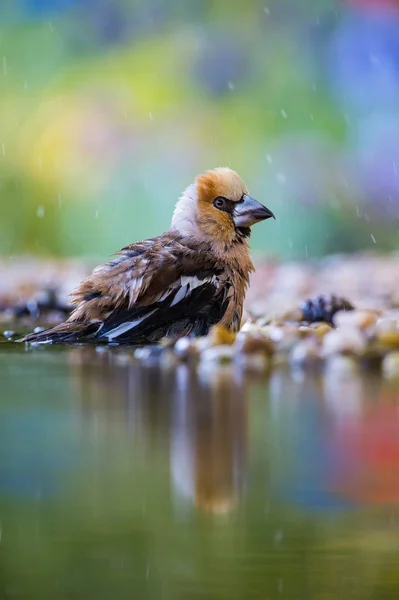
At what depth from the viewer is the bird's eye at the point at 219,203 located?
4070 mm

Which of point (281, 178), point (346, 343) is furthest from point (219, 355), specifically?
point (281, 178)

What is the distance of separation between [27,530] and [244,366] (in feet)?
5.25

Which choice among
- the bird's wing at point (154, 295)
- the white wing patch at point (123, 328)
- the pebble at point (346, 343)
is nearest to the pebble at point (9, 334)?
the bird's wing at point (154, 295)

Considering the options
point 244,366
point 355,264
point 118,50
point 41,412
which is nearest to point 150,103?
point 118,50

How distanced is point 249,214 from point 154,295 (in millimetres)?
573

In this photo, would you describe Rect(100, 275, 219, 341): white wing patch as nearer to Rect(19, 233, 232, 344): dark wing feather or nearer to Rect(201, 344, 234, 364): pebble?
Rect(19, 233, 232, 344): dark wing feather

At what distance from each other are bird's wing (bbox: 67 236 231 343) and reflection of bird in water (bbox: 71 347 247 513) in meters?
0.41

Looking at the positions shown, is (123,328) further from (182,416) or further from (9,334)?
(182,416)

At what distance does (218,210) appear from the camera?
13.3 feet

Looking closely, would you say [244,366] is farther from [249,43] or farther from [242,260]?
[249,43]

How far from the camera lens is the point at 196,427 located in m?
2.27

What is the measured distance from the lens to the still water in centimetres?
147

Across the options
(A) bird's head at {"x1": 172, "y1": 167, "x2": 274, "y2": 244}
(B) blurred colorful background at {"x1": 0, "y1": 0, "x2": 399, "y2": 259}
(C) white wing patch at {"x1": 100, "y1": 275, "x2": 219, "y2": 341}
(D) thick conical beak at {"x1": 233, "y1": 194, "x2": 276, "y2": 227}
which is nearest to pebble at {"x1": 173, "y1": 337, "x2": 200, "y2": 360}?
(C) white wing patch at {"x1": 100, "y1": 275, "x2": 219, "y2": 341}

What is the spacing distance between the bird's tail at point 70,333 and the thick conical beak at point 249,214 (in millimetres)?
659
